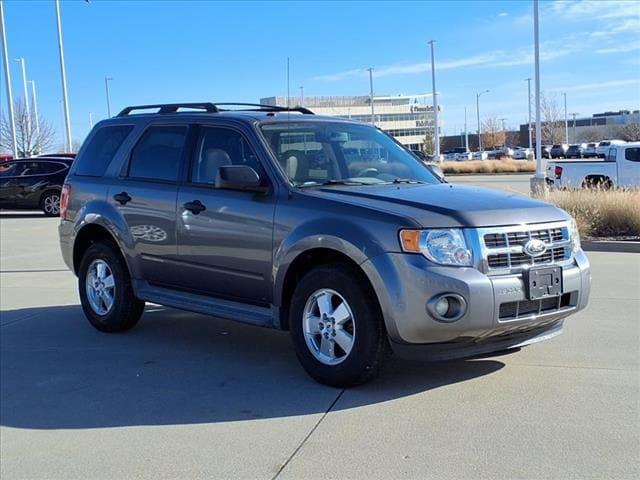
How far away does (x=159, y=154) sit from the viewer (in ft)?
21.4

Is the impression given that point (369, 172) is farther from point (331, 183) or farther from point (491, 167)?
point (491, 167)

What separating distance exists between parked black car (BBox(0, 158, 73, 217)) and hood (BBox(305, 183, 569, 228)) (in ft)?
57.2

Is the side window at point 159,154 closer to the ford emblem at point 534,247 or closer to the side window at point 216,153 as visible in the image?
the side window at point 216,153

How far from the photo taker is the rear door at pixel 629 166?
21.8 metres

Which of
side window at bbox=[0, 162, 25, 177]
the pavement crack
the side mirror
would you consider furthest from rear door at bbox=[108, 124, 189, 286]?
side window at bbox=[0, 162, 25, 177]

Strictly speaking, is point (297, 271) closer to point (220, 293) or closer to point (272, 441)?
point (220, 293)

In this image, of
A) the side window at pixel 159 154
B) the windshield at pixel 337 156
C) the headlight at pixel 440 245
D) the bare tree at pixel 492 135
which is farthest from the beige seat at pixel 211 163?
the bare tree at pixel 492 135

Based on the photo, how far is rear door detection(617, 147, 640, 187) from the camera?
Result: 21.8 meters

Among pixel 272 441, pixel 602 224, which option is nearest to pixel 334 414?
pixel 272 441

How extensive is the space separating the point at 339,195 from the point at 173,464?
216cm

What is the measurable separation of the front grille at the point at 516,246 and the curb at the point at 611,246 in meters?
7.46

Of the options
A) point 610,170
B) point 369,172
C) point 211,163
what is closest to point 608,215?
point 369,172

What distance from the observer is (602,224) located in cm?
1293

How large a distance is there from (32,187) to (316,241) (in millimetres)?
17946
